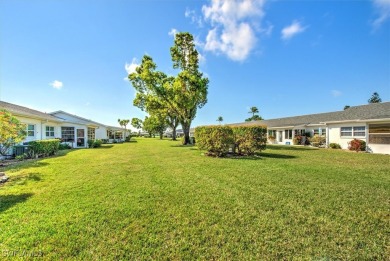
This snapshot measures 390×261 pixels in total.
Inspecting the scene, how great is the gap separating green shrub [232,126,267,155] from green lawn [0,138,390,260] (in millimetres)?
6913

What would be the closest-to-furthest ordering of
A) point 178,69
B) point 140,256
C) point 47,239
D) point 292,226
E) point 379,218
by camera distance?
point 140,256
point 47,239
point 292,226
point 379,218
point 178,69

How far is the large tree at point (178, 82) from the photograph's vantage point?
22.5 metres

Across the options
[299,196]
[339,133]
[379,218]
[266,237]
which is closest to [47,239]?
[266,237]

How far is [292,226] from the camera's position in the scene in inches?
147

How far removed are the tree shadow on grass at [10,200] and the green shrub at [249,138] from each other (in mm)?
12200

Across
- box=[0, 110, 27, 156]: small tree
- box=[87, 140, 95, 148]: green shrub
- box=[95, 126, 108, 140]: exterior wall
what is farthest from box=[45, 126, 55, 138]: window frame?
box=[95, 126, 108, 140]: exterior wall

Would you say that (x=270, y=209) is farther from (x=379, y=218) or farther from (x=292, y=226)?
(x=379, y=218)

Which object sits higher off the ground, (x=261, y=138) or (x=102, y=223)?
(x=261, y=138)

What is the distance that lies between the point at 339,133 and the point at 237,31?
53.5 ft

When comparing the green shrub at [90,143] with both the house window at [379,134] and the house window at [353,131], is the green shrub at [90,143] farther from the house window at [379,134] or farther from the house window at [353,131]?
the house window at [379,134]

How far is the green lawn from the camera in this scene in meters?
3.02

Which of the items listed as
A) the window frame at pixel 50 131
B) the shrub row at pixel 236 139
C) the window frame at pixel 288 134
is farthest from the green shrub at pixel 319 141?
the window frame at pixel 50 131

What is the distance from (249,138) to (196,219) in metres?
10.7

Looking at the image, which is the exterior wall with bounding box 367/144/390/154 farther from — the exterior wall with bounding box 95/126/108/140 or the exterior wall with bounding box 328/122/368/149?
the exterior wall with bounding box 95/126/108/140
